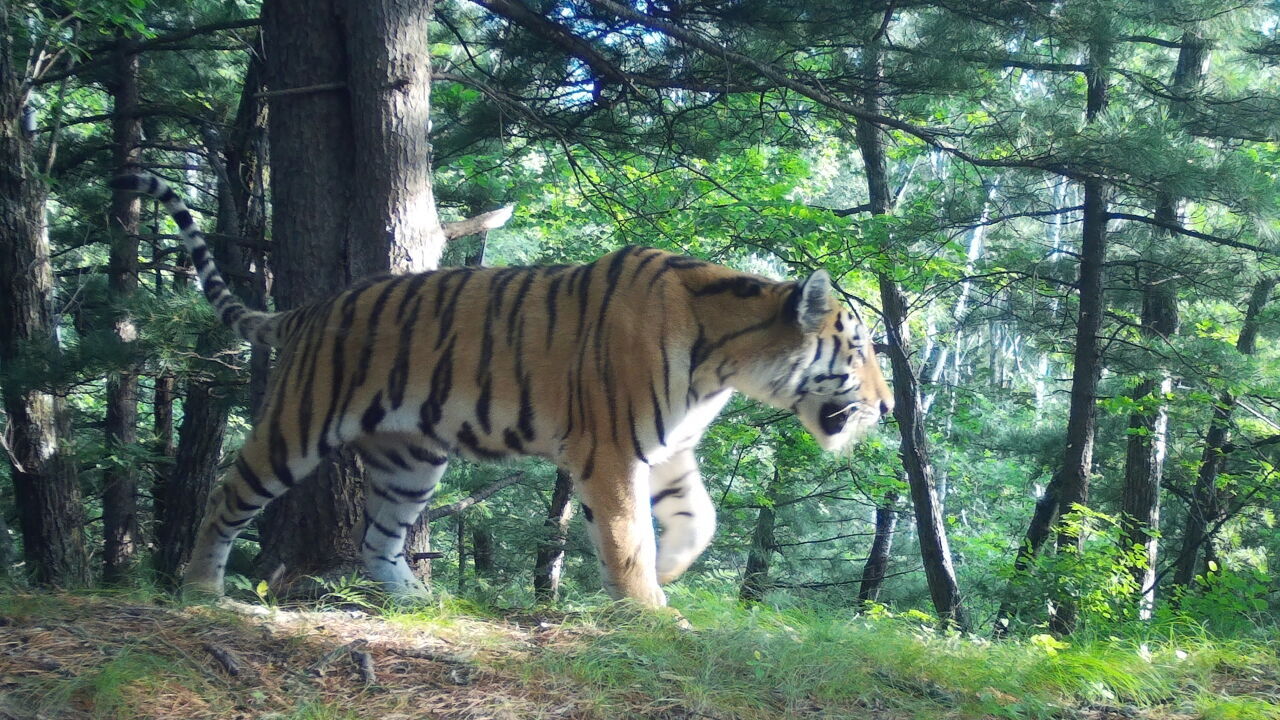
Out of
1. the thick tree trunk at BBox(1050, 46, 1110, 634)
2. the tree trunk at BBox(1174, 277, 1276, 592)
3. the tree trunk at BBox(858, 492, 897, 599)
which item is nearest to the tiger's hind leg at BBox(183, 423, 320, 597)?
the thick tree trunk at BBox(1050, 46, 1110, 634)

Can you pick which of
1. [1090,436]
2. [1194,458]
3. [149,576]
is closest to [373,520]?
[149,576]

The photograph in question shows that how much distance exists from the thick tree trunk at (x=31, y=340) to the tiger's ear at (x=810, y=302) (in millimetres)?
5618

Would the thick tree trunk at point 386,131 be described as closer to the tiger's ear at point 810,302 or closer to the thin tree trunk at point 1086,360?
the tiger's ear at point 810,302

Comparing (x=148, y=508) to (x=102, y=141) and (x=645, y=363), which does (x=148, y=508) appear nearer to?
(x=102, y=141)

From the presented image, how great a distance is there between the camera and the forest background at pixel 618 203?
6.23 m

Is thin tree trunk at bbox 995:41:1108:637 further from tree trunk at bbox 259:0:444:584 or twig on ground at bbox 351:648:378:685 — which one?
twig on ground at bbox 351:648:378:685

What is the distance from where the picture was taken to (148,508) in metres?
15.0

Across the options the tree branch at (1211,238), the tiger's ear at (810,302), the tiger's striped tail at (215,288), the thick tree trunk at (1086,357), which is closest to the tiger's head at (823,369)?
the tiger's ear at (810,302)

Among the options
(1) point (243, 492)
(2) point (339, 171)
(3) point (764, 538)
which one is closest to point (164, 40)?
(2) point (339, 171)

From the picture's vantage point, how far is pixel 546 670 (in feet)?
12.7

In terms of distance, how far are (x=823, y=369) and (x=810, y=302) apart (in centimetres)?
48

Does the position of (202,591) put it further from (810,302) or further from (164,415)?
(164,415)

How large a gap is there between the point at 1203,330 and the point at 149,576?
14.1 m

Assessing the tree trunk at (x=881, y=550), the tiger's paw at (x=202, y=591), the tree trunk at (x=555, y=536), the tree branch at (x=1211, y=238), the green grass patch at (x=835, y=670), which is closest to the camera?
the green grass patch at (x=835, y=670)
